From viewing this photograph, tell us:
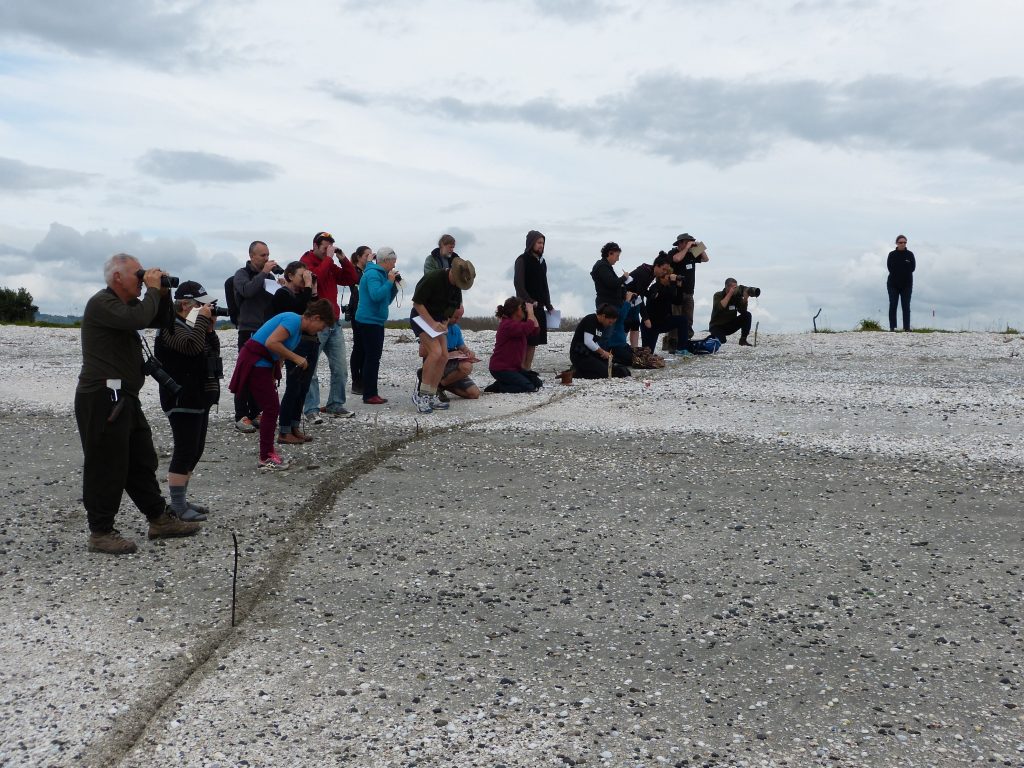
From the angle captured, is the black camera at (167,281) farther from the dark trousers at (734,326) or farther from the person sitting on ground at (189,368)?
the dark trousers at (734,326)

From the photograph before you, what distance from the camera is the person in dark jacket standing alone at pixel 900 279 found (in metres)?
18.7

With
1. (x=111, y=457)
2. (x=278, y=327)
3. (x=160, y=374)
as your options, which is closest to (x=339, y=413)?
(x=278, y=327)

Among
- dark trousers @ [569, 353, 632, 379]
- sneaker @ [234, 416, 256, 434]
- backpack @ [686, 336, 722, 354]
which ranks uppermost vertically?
backpack @ [686, 336, 722, 354]

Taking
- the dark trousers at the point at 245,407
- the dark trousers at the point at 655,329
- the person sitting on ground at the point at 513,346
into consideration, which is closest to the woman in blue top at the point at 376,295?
the dark trousers at the point at 245,407

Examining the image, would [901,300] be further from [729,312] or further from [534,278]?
[534,278]

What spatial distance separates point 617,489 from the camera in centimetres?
785

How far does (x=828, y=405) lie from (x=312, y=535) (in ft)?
23.1

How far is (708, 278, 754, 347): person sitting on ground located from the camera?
A: 16.8 metres

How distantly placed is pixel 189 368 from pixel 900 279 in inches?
631

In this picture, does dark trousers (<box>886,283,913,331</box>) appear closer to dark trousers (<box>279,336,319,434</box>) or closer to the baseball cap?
dark trousers (<box>279,336,319,434</box>)

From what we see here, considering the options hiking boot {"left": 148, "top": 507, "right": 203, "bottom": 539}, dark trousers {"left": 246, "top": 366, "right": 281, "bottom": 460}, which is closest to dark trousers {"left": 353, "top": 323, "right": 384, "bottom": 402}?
dark trousers {"left": 246, "top": 366, "right": 281, "bottom": 460}

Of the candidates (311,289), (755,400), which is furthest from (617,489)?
Answer: (755,400)

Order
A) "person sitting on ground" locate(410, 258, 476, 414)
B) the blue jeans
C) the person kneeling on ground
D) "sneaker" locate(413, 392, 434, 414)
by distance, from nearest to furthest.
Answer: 1. the blue jeans
2. "person sitting on ground" locate(410, 258, 476, 414)
3. "sneaker" locate(413, 392, 434, 414)
4. the person kneeling on ground

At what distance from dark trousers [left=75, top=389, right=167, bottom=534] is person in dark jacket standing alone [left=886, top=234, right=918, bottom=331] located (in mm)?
15933
